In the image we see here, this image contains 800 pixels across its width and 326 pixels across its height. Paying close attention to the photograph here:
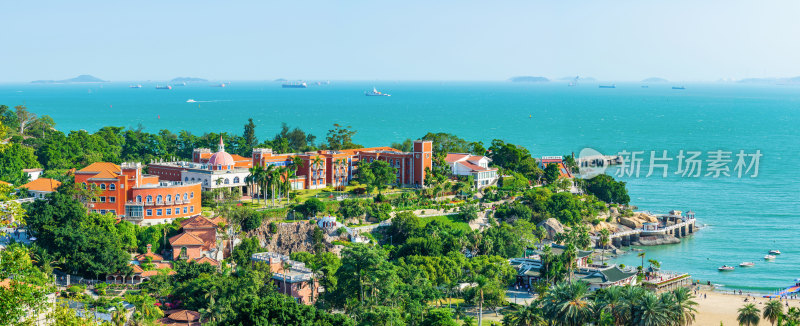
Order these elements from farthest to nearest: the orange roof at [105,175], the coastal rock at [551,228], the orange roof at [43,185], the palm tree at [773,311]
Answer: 1. the coastal rock at [551,228]
2. the orange roof at [43,185]
3. the orange roof at [105,175]
4. the palm tree at [773,311]

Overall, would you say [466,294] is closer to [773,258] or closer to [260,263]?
[260,263]

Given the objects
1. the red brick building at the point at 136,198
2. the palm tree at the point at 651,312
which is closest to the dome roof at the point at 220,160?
the red brick building at the point at 136,198

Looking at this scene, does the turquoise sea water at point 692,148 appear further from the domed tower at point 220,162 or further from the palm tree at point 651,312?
the domed tower at point 220,162

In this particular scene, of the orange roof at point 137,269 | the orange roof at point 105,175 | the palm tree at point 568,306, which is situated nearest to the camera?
the palm tree at point 568,306

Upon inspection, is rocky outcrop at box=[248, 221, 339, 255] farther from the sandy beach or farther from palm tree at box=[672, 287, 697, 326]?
palm tree at box=[672, 287, 697, 326]


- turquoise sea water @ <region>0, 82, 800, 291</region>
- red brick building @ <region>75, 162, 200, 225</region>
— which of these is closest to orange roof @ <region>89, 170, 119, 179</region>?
red brick building @ <region>75, 162, 200, 225</region>

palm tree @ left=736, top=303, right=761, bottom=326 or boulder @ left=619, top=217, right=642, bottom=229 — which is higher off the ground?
palm tree @ left=736, top=303, right=761, bottom=326
